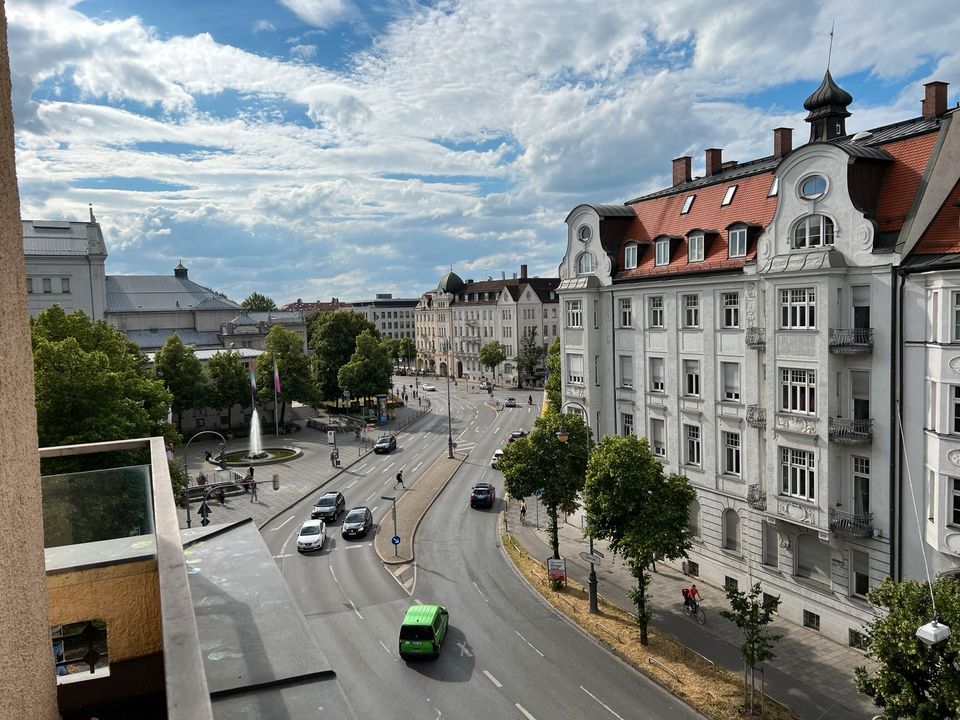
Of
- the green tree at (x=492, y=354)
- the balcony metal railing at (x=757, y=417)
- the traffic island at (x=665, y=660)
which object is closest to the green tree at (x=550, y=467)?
the traffic island at (x=665, y=660)

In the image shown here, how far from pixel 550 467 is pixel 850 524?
14274mm

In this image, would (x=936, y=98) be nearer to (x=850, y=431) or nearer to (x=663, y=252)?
(x=663, y=252)

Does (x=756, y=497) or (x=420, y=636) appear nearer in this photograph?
(x=420, y=636)

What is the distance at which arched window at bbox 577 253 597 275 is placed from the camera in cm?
4185

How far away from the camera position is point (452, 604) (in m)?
32.9

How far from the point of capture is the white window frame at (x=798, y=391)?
2841 cm

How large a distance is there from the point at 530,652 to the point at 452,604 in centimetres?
595

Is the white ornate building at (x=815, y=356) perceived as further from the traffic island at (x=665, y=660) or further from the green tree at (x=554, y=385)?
the green tree at (x=554, y=385)

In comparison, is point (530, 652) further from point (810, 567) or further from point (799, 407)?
point (799, 407)

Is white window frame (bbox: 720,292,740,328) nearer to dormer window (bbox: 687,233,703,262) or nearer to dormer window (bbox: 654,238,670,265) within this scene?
dormer window (bbox: 687,233,703,262)

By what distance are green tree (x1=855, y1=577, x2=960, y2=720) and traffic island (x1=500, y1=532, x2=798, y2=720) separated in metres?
6.20

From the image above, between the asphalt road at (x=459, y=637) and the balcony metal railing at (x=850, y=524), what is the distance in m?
9.63

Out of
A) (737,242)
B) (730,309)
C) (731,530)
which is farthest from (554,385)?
(737,242)

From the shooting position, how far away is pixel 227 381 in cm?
7844
